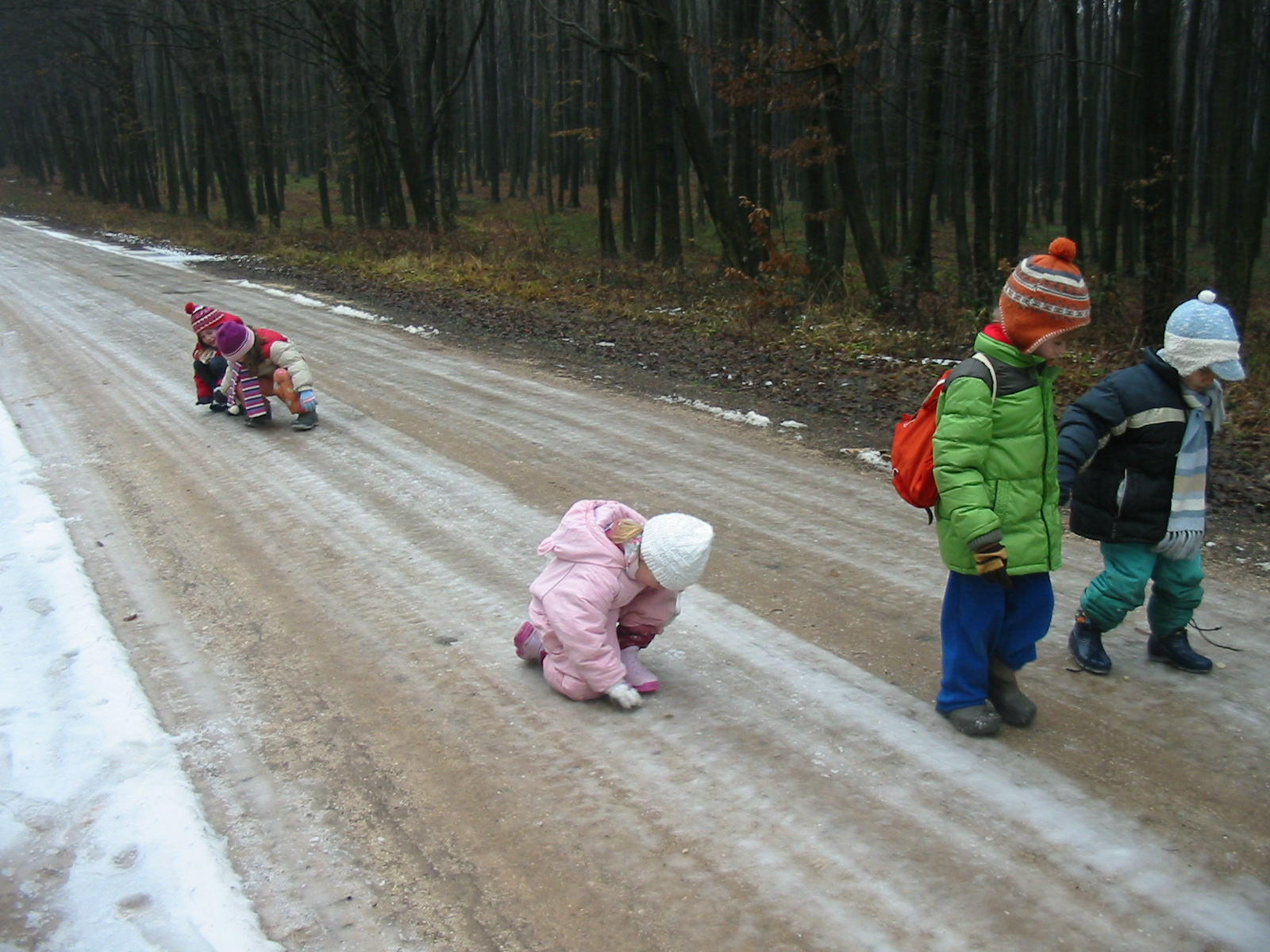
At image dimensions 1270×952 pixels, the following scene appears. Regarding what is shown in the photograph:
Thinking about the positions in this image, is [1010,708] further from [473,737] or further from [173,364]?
[173,364]

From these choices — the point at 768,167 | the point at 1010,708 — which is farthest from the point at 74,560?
the point at 768,167

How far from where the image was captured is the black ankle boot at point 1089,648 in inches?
181

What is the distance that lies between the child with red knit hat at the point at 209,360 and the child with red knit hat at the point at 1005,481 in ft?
24.1

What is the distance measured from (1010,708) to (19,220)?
4516 cm

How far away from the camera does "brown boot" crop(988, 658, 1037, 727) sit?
4105mm

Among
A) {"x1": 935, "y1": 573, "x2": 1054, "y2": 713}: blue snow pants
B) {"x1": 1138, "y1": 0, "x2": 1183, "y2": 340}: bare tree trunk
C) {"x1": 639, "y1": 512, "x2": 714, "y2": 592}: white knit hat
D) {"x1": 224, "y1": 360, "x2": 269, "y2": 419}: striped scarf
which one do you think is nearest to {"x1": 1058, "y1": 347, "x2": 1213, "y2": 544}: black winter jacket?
{"x1": 935, "y1": 573, "x2": 1054, "y2": 713}: blue snow pants

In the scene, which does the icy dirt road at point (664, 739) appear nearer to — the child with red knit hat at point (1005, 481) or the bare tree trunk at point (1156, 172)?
the child with red knit hat at point (1005, 481)

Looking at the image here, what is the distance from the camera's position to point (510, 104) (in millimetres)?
64562

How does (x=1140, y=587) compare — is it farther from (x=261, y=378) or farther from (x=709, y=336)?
(x=709, y=336)

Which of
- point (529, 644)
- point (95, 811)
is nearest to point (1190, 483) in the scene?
point (529, 644)

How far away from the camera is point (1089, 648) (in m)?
4.63

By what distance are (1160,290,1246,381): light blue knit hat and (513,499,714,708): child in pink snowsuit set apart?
202cm

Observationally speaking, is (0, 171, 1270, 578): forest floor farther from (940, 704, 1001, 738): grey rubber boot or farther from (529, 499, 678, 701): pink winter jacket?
(529, 499, 678, 701): pink winter jacket

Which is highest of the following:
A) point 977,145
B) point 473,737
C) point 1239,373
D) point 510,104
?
point 510,104
